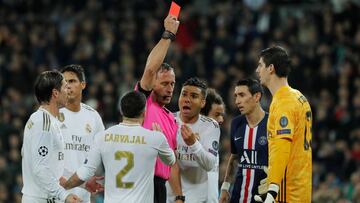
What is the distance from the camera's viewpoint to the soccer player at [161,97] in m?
9.26

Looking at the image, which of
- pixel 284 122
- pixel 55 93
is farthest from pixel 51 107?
pixel 284 122

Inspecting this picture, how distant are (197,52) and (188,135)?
1229 centimetres

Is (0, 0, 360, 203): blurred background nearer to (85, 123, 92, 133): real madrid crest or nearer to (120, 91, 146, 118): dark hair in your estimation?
(85, 123, 92, 133): real madrid crest

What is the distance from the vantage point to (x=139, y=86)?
936cm

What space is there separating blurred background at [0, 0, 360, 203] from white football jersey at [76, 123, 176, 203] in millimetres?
8404

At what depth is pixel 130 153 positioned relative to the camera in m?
8.60

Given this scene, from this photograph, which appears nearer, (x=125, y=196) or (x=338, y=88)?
(x=125, y=196)

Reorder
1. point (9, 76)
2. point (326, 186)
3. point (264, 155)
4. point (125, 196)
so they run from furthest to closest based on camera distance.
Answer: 1. point (9, 76)
2. point (326, 186)
3. point (264, 155)
4. point (125, 196)

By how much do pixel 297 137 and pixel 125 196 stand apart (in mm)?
1877

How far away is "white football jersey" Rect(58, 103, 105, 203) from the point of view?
10.2 metres

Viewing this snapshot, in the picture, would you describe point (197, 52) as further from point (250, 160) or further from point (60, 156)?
point (60, 156)

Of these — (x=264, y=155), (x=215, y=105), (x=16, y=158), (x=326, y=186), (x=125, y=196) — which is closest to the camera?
(x=125, y=196)

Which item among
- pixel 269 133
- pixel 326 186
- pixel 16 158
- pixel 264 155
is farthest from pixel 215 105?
pixel 16 158

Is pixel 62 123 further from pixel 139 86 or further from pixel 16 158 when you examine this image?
pixel 16 158
